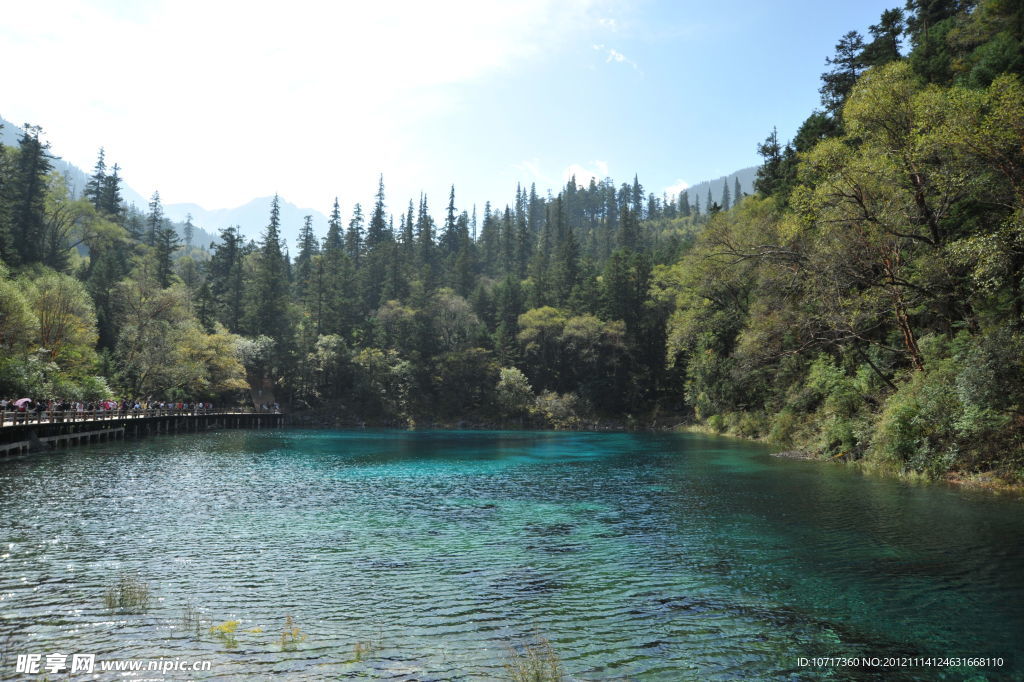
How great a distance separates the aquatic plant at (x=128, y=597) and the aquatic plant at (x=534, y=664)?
6.88m

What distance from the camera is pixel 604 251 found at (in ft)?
473

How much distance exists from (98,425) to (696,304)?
5345 centimetres

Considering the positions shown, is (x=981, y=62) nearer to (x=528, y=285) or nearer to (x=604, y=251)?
(x=528, y=285)

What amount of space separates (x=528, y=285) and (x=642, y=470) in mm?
77590

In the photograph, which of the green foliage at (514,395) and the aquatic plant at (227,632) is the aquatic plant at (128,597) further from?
the green foliage at (514,395)

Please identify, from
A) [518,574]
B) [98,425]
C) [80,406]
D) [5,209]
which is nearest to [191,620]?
[518,574]

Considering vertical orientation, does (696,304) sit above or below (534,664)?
above

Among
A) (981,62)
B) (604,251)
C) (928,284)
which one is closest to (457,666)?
(928,284)

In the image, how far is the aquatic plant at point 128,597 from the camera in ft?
35.0

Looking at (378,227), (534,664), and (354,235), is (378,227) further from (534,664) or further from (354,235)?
(534,664)

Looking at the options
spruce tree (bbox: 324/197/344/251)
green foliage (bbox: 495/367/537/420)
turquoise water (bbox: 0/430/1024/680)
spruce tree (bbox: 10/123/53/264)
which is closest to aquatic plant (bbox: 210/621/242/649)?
turquoise water (bbox: 0/430/1024/680)

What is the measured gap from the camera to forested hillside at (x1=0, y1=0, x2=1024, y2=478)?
24.4 meters

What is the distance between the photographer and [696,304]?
56.4 m

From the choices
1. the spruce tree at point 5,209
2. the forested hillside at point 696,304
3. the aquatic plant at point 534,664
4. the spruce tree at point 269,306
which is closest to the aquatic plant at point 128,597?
the aquatic plant at point 534,664
